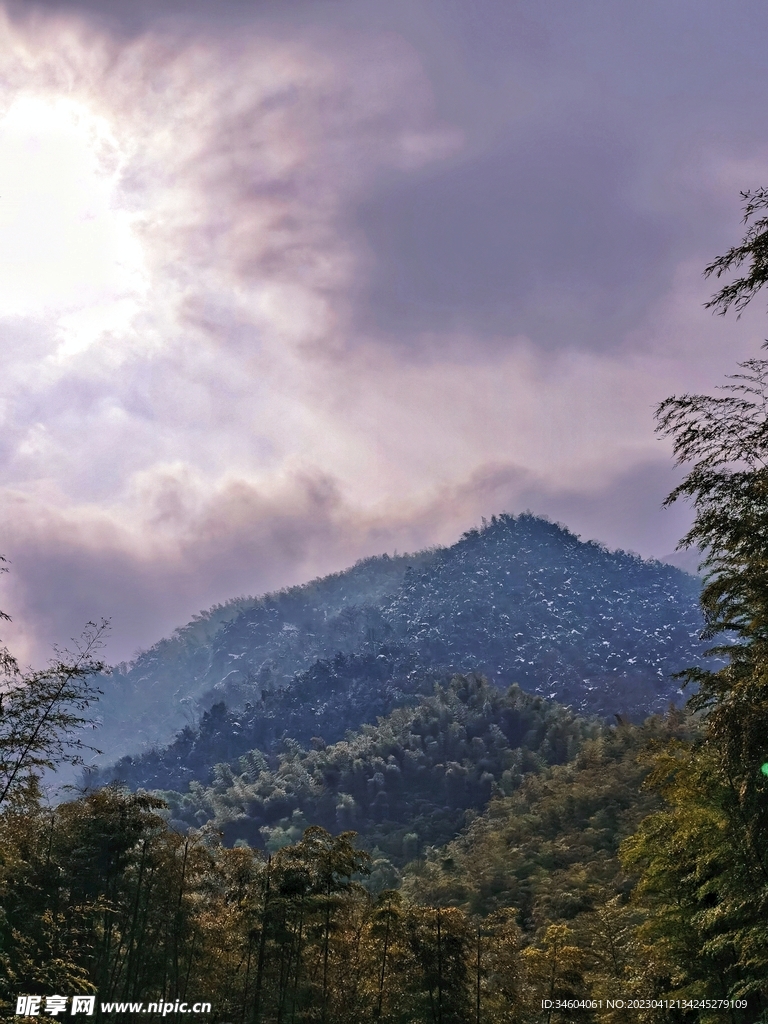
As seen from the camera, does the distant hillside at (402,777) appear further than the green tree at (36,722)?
Yes

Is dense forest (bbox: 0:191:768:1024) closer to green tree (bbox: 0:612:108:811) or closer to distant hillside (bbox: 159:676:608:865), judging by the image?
green tree (bbox: 0:612:108:811)

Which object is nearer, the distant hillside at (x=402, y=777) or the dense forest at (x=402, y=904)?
the dense forest at (x=402, y=904)

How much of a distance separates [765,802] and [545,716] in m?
127

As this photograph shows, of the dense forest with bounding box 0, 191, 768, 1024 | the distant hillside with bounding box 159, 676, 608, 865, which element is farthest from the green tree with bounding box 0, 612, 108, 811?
the distant hillside with bounding box 159, 676, 608, 865

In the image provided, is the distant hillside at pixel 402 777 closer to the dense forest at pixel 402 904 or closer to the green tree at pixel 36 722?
the dense forest at pixel 402 904

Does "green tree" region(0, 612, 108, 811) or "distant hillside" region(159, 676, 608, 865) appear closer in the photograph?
"green tree" region(0, 612, 108, 811)

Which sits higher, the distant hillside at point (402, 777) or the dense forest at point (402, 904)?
the distant hillside at point (402, 777)

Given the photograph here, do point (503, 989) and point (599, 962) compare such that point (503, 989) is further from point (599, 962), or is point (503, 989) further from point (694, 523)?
point (694, 523)

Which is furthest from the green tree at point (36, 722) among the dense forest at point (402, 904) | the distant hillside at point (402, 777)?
the distant hillside at point (402, 777)

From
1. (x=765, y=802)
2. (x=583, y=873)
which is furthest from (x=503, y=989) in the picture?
(x=583, y=873)

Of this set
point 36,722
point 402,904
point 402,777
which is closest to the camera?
point 36,722

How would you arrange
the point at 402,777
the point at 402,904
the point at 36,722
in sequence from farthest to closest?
the point at 402,777 → the point at 402,904 → the point at 36,722

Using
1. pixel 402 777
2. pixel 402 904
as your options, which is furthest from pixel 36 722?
pixel 402 777

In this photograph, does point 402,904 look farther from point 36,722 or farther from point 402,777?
point 402,777
